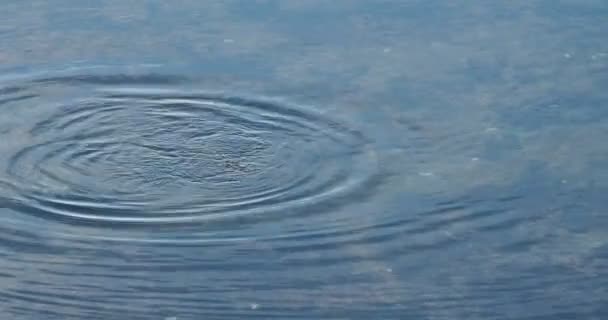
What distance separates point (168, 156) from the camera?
612cm

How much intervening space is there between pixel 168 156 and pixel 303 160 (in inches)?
23.6

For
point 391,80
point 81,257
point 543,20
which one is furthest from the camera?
point 543,20

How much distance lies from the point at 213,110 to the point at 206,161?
0.56 meters

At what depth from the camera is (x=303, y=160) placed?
240 inches

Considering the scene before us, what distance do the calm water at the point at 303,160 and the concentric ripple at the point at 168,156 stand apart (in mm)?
10

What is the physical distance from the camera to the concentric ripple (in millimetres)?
5719

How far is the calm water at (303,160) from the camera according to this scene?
5.24m

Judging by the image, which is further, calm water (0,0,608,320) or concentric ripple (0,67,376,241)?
concentric ripple (0,67,376,241)

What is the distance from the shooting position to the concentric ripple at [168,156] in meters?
5.72

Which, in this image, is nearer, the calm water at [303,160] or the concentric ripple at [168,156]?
the calm water at [303,160]

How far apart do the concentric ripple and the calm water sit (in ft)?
0.03

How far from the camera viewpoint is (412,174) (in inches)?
235

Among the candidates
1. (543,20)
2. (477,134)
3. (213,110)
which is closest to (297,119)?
(213,110)

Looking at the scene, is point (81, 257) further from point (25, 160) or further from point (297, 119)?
point (297, 119)
